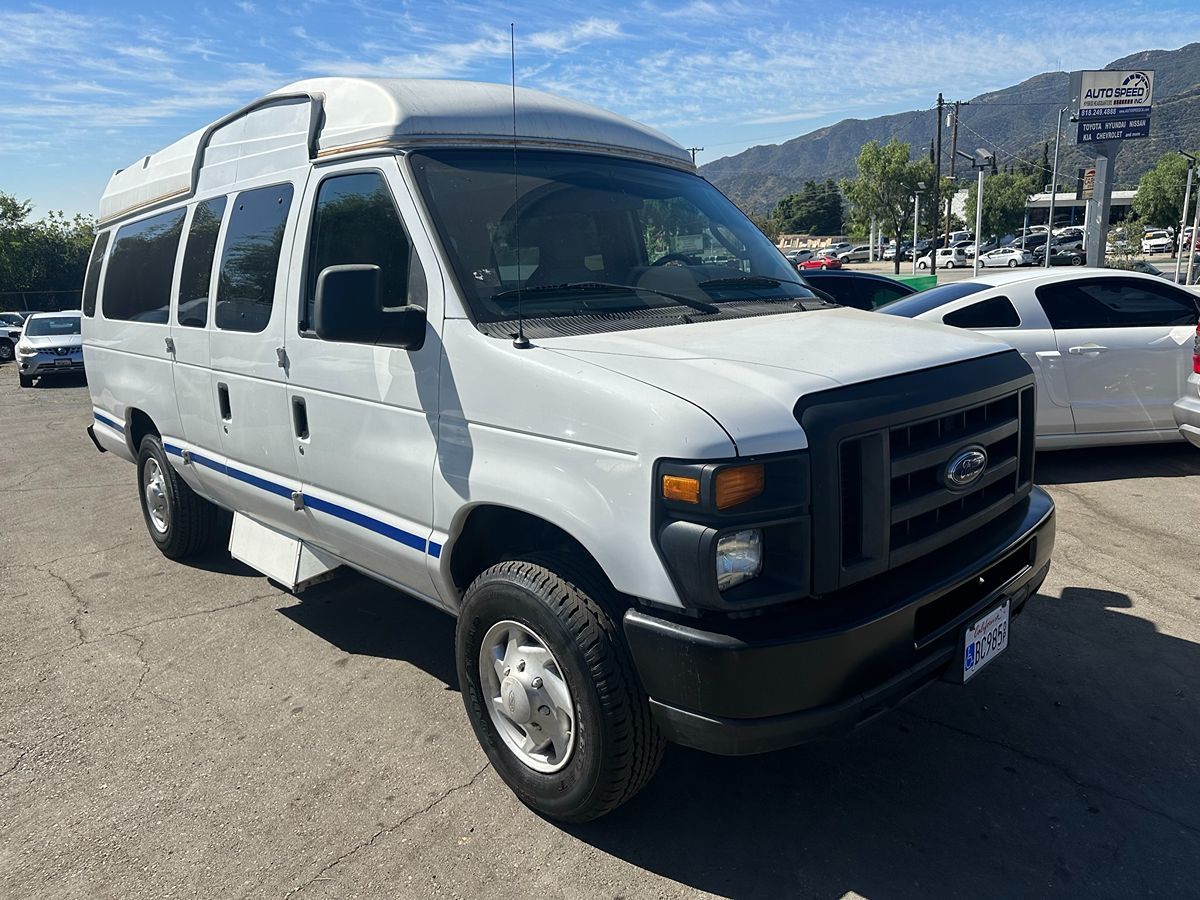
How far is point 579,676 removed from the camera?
2.66 meters

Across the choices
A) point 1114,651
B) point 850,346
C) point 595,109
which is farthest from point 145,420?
point 1114,651

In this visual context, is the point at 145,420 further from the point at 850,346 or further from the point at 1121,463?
the point at 1121,463

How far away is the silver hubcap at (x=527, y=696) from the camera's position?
2.90 metres

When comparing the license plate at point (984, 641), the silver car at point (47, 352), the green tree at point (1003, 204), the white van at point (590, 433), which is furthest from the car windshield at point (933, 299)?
the green tree at point (1003, 204)

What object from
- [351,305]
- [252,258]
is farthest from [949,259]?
[351,305]

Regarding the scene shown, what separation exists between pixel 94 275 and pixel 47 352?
45.3ft

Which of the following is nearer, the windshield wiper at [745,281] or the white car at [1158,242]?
the windshield wiper at [745,281]

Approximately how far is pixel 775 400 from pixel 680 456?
0.33 m

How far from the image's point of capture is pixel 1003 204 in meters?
Answer: 71.9

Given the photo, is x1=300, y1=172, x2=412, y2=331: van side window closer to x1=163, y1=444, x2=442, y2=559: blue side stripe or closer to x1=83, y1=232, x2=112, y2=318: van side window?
x1=163, y1=444, x2=442, y2=559: blue side stripe

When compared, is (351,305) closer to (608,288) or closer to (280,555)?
(608,288)

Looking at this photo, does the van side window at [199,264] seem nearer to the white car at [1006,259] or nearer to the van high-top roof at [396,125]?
the van high-top roof at [396,125]

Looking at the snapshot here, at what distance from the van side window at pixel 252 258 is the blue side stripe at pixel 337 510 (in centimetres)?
75

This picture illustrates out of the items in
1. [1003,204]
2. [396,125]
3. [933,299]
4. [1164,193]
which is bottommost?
[933,299]
